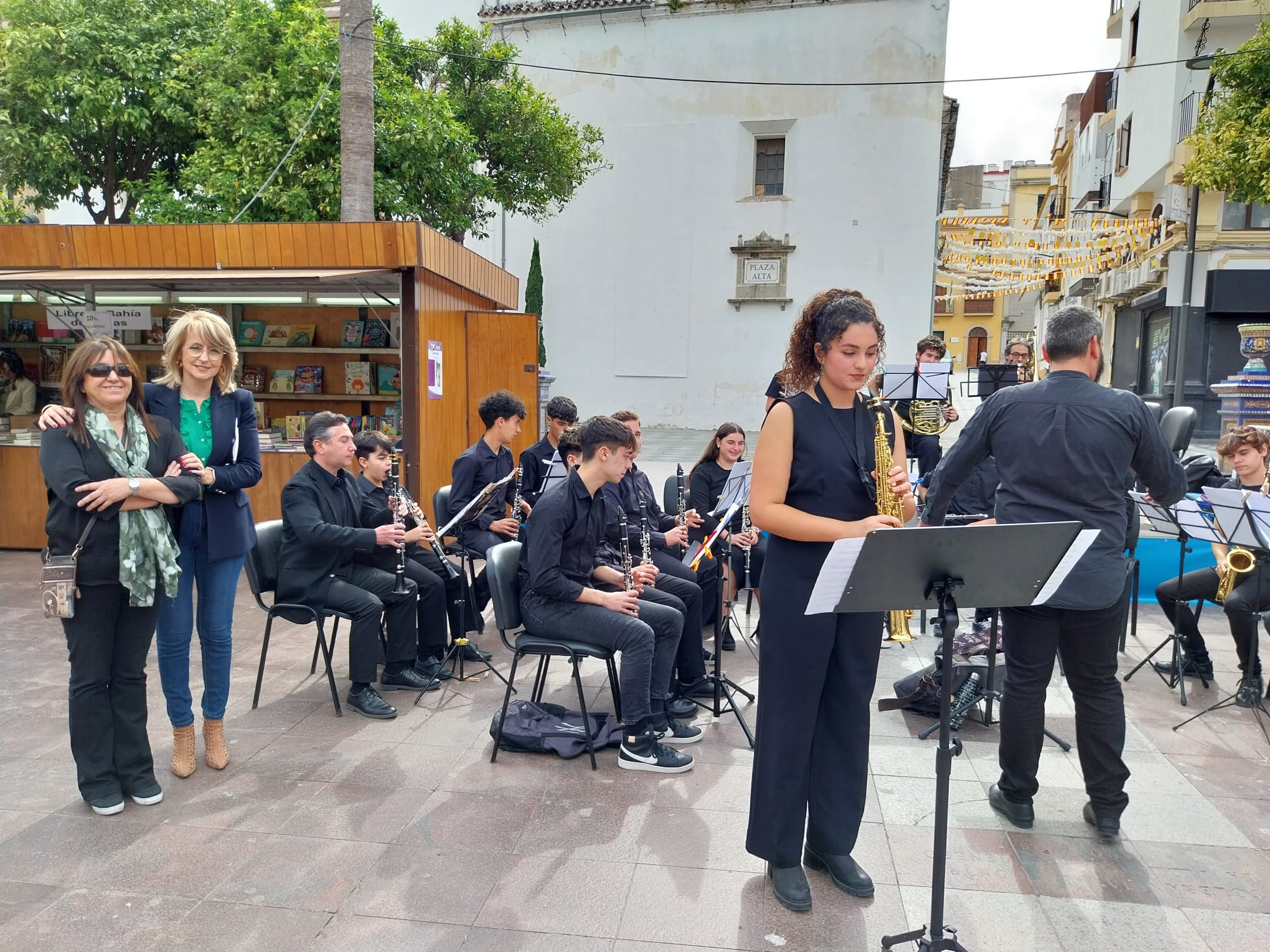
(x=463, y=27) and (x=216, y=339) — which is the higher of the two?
(x=463, y=27)

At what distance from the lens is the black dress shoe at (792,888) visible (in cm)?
266

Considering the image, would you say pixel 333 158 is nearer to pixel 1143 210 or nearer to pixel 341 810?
pixel 341 810

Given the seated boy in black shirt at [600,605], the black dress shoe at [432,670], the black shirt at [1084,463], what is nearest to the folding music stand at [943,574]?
the black shirt at [1084,463]

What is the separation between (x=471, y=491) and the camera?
215 inches

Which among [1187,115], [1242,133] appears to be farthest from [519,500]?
[1187,115]

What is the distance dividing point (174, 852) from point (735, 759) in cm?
224

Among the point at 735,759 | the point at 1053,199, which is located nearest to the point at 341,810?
the point at 735,759

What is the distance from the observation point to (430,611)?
4.89 m

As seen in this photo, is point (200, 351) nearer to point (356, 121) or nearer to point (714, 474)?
point (714, 474)

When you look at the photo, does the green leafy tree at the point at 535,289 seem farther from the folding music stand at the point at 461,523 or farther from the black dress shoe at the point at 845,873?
the black dress shoe at the point at 845,873

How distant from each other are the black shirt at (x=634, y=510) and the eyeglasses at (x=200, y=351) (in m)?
1.78

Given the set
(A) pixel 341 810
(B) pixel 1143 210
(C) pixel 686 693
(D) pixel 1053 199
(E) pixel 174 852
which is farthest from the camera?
(D) pixel 1053 199

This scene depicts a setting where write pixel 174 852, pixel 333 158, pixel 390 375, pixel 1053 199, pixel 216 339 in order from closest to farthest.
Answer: pixel 174 852, pixel 216 339, pixel 390 375, pixel 333 158, pixel 1053 199

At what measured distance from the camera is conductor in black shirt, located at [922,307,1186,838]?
296 cm
